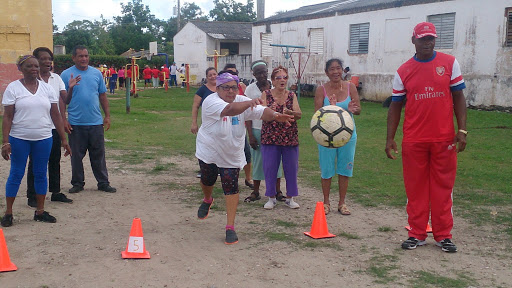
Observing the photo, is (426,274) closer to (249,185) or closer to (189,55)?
(249,185)

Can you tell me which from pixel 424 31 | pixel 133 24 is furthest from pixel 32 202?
pixel 133 24

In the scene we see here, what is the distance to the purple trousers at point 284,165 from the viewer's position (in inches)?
289

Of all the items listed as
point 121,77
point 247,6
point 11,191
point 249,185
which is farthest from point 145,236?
point 247,6

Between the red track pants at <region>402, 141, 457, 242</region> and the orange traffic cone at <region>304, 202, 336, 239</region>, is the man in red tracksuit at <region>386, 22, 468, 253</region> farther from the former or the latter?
the orange traffic cone at <region>304, 202, 336, 239</region>

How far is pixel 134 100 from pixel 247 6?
176 feet

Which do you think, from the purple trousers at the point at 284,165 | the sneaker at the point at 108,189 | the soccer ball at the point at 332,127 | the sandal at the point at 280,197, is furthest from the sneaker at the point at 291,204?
the sneaker at the point at 108,189

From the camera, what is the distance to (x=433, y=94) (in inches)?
215

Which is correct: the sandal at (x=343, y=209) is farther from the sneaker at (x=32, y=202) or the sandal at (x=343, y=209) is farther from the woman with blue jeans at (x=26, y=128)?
the sneaker at (x=32, y=202)

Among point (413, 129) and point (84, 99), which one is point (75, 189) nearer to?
point (84, 99)

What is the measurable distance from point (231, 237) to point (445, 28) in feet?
66.7

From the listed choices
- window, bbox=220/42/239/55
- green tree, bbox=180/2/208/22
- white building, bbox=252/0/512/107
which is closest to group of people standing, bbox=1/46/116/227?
white building, bbox=252/0/512/107

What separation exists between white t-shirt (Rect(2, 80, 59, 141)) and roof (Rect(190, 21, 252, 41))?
39.0m

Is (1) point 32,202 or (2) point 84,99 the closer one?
(1) point 32,202

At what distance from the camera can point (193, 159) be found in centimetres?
1127
